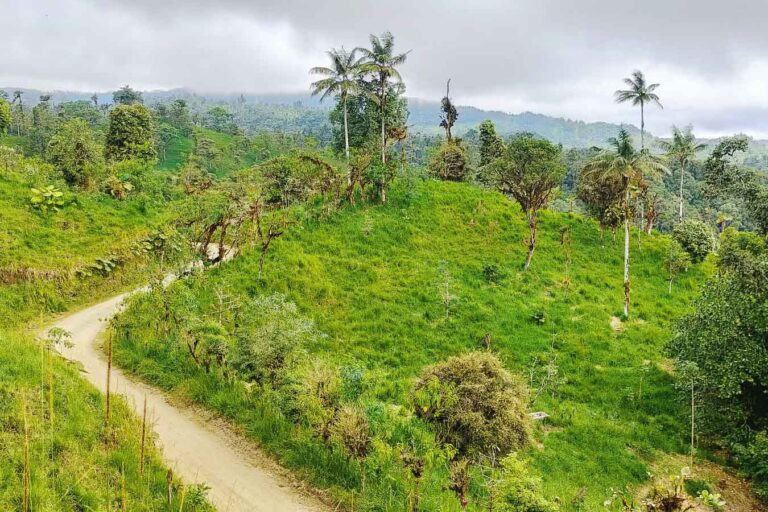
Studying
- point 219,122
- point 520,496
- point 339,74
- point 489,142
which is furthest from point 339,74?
point 219,122

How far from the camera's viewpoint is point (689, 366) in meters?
14.7

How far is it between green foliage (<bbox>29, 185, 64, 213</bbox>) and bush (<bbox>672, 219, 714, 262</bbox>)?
3467cm

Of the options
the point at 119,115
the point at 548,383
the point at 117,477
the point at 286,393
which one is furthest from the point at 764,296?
the point at 119,115

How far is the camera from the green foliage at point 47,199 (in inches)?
888

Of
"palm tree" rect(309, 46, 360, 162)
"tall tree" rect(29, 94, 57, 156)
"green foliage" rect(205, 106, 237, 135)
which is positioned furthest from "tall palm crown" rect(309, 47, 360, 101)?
"green foliage" rect(205, 106, 237, 135)

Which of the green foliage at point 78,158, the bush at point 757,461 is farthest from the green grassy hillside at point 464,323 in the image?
the green foliage at point 78,158

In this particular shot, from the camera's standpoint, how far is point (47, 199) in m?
22.9

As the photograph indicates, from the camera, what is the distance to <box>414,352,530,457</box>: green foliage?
1127 centimetres

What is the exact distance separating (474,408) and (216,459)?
598 cm

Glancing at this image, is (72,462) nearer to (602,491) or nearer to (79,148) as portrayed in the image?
(602,491)

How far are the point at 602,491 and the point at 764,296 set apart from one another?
827cm

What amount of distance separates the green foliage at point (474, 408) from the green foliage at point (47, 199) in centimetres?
2066

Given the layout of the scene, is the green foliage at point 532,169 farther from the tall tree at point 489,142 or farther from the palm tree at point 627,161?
the tall tree at point 489,142

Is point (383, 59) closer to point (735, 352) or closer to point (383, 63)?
point (383, 63)
